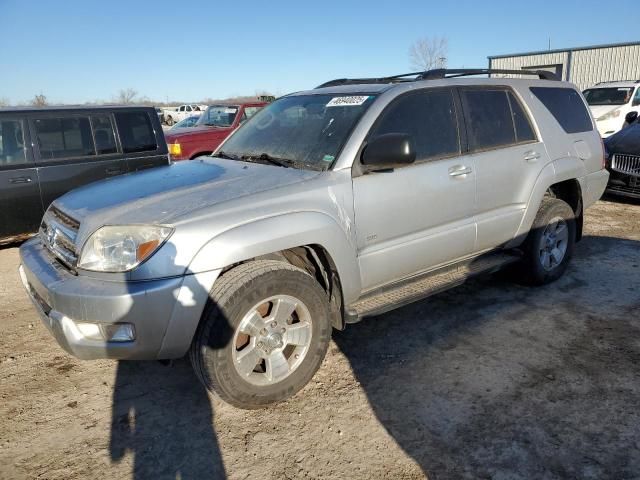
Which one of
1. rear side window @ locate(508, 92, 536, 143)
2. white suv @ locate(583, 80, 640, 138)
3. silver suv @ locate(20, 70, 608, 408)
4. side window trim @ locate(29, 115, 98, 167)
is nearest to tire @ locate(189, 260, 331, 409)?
silver suv @ locate(20, 70, 608, 408)

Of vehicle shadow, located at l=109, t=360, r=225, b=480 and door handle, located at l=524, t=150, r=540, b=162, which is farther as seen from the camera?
door handle, located at l=524, t=150, r=540, b=162

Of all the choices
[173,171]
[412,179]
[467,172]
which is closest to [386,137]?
[412,179]

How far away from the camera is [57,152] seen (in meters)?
5.64

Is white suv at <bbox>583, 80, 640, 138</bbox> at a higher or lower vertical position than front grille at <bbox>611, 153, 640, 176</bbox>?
higher

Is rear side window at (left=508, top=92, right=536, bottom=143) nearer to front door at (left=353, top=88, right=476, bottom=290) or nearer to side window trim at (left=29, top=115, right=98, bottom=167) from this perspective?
front door at (left=353, top=88, right=476, bottom=290)

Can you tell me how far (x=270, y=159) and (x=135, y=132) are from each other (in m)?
3.48

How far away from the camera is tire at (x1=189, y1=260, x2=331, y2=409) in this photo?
8.44ft

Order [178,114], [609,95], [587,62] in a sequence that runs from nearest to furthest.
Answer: [609,95]
[587,62]
[178,114]

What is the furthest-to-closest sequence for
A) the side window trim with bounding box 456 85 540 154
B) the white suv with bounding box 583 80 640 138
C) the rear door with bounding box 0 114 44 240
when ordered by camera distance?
the white suv with bounding box 583 80 640 138
the rear door with bounding box 0 114 44 240
the side window trim with bounding box 456 85 540 154

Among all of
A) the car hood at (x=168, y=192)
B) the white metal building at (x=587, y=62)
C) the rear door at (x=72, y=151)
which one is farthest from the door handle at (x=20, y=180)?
the white metal building at (x=587, y=62)

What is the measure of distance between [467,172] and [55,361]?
329 cm

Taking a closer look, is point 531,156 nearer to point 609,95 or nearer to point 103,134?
point 103,134

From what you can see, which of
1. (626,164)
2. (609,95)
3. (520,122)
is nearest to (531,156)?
(520,122)

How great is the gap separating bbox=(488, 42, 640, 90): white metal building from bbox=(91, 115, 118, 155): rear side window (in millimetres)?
26174
